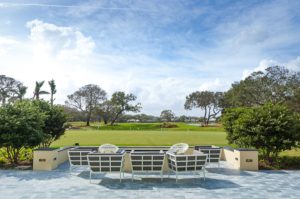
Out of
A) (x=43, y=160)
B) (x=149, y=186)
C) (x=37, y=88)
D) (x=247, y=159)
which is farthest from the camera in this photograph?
(x=37, y=88)

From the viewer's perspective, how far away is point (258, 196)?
5.93 metres

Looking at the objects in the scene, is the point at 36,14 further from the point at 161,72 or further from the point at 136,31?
the point at 161,72

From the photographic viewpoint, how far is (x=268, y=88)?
44.9 m

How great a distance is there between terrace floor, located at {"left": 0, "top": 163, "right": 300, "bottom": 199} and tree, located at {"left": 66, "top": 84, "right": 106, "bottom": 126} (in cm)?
5642

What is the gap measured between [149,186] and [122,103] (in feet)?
189

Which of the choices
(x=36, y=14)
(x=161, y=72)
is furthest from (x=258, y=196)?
(x=161, y=72)

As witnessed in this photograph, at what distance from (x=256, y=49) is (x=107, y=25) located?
26.4 ft

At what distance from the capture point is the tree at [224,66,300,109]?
42.8 meters

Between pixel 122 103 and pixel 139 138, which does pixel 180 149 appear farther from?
pixel 122 103

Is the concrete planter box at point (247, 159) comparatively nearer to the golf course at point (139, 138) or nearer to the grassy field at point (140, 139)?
the grassy field at point (140, 139)

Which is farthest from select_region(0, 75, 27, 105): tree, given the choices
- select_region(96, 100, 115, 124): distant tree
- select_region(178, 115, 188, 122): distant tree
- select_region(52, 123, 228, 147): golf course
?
select_region(178, 115, 188, 122): distant tree

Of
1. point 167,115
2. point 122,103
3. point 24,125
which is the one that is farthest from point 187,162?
point 167,115

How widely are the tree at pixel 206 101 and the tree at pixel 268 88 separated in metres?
23.6

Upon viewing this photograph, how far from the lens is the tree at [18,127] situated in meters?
9.59
